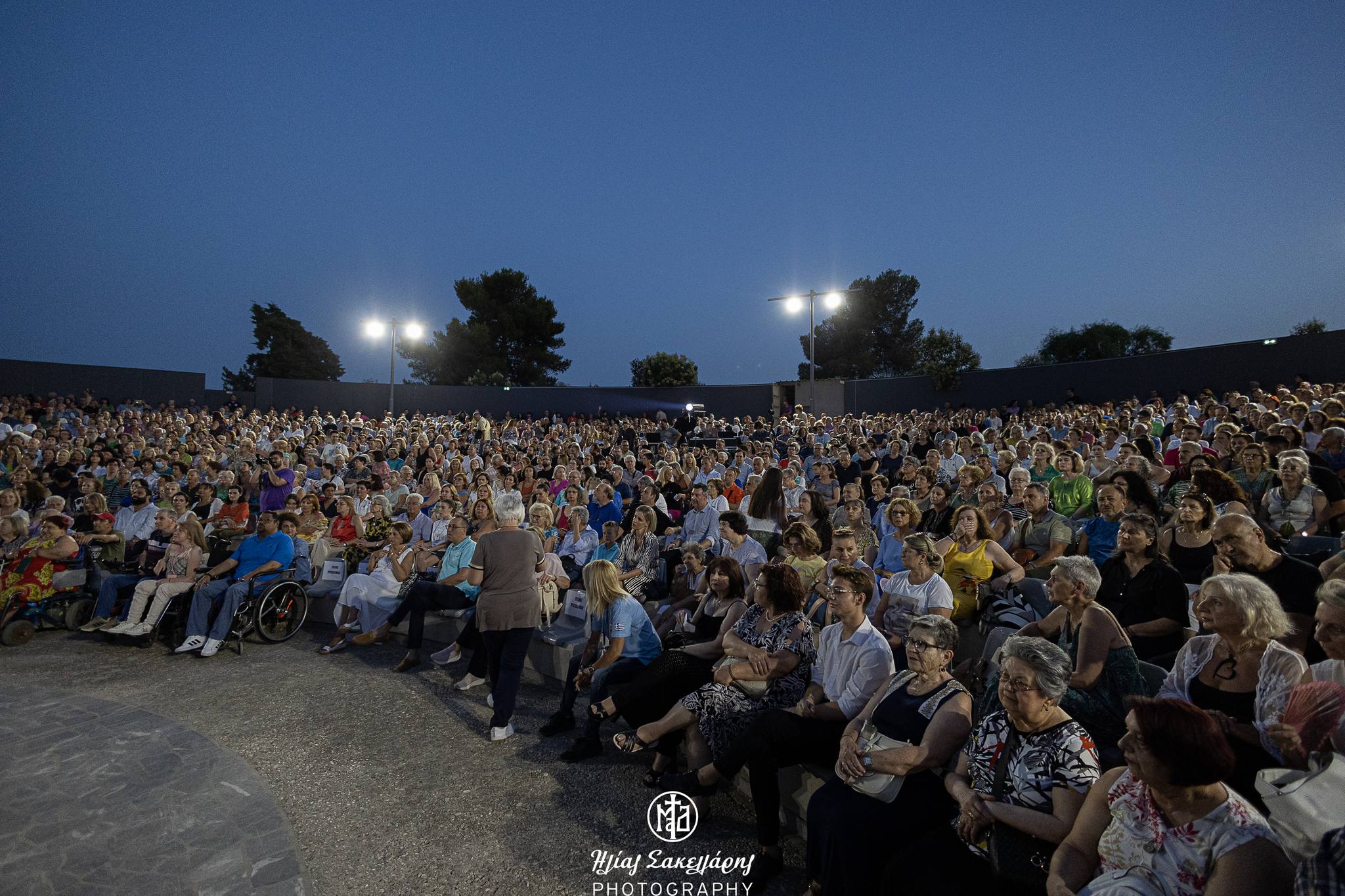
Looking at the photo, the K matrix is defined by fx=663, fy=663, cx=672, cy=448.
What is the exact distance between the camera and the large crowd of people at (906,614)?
7.11ft

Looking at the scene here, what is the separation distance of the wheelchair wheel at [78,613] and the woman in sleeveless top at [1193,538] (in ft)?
30.0

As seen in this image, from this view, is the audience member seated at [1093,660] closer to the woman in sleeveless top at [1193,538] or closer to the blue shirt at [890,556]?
the woman in sleeveless top at [1193,538]

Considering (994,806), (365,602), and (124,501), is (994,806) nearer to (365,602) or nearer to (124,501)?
(365,602)

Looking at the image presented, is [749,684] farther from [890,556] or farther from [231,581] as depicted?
[231,581]

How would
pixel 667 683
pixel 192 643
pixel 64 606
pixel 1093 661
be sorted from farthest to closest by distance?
pixel 64 606 < pixel 192 643 < pixel 667 683 < pixel 1093 661

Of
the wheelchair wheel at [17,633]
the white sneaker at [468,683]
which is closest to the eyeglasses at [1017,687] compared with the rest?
the white sneaker at [468,683]

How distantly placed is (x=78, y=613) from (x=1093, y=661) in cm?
850

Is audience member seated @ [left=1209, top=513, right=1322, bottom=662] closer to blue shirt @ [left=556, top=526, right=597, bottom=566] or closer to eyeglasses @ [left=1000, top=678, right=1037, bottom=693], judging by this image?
eyeglasses @ [left=1000, top=678, right=1037, bottom=693]

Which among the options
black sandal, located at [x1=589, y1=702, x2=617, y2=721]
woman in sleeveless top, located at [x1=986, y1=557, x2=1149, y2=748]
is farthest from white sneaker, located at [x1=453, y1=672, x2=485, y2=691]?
woman in sleeveless top, located at [x1=986, y1=557, x2=1149, y2=748]

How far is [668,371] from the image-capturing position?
34.2 metres

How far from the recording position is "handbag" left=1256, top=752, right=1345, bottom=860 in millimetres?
1715

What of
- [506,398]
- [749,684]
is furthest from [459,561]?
[506,398]

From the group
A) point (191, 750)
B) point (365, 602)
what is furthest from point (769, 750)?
point (365, 602)

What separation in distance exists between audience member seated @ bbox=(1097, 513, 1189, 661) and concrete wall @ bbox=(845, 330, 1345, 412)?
16.7 metres
